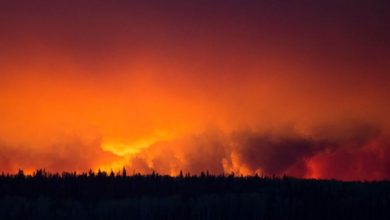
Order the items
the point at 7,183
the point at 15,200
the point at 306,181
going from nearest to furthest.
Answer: the point at 15,200 → the point at 7,183 → the point at 306,181

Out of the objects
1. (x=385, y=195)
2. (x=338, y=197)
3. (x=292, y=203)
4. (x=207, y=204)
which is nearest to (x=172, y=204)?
(x=207, y=204)

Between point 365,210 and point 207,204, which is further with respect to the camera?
point 207,204

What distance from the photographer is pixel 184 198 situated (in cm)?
18812

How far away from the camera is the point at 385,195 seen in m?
175

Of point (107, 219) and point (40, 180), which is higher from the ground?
A: point (40, 180)

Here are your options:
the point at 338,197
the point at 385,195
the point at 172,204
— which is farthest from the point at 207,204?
the point at 385,195

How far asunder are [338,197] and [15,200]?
8026cm

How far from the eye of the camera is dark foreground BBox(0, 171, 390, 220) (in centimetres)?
17075

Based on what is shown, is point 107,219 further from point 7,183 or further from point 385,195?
point 385,195

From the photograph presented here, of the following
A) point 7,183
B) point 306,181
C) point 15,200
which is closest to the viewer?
point 15,200

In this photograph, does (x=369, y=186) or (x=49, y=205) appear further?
(x=369, y=186)

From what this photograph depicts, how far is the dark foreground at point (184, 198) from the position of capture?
6722 inches

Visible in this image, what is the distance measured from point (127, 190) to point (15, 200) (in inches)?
1321

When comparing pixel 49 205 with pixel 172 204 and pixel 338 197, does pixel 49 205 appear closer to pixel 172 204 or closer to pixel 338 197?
pixel 172 204
